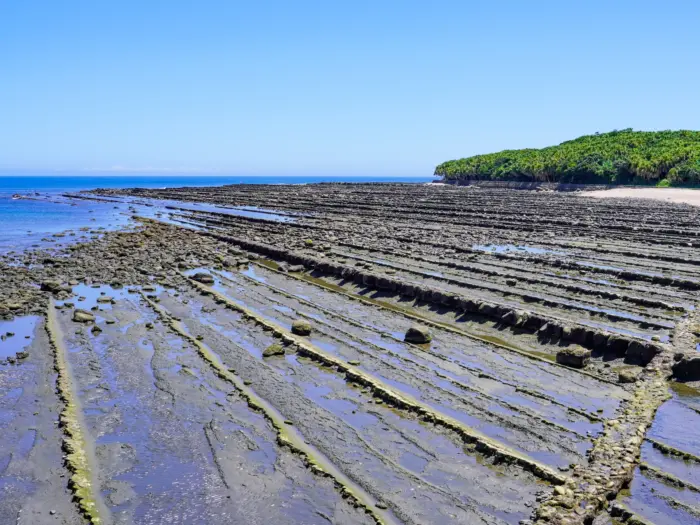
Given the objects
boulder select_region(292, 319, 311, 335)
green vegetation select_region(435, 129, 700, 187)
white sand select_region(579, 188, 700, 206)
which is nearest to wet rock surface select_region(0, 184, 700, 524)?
boulder select_region(292, 319, 311, 335)

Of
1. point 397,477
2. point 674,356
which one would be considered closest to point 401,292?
point 674,356

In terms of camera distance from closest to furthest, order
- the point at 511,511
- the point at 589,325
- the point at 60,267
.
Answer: the point at 511,511
the point at 589,325
the point at 60,267

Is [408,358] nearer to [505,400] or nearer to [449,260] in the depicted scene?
[505,400]

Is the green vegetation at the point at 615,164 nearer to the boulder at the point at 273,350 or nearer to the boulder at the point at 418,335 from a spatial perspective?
the boulder at the point at 418,335

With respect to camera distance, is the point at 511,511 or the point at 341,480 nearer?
the point at 511,511

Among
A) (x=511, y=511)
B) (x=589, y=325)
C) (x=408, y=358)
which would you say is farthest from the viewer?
(x=589, y=325)

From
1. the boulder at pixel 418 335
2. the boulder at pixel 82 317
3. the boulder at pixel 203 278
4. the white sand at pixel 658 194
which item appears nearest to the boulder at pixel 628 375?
the boulder at pixel 418 335
